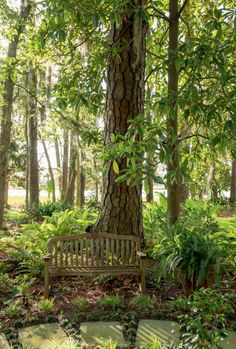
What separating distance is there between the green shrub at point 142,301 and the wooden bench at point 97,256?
0.21 meters

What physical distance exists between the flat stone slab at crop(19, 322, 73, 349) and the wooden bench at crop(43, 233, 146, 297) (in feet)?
1.90

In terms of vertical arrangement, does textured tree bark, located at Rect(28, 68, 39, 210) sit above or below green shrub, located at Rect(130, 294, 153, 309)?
above

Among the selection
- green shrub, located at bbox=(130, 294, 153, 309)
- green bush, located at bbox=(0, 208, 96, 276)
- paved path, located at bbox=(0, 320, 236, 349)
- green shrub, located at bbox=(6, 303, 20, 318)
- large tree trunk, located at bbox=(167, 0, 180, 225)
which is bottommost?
paved path, located at bbox=(0, 320, 236, 349)

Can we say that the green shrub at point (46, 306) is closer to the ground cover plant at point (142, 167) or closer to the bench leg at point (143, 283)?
the ground cover plant at point (142, 167)

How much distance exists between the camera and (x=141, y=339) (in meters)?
2.49

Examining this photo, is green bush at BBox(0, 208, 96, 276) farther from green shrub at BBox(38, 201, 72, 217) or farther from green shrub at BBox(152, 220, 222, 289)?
green shrub at BBox(38, 201, 72, 217)

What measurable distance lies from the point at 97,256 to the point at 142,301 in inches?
27.0

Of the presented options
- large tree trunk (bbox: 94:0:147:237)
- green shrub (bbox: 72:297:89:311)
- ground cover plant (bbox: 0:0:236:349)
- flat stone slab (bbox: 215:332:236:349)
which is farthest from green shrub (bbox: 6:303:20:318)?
flat stone slab (bbox: 215:332:236:349)

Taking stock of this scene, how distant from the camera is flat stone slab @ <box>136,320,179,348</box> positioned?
2457 mm

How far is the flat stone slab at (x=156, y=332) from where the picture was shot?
2.46 metres

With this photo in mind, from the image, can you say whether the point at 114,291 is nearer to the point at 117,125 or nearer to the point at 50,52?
the point at 117,125

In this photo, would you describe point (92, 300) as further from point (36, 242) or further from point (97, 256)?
point (36, 242)

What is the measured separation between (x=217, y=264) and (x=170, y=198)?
884mm

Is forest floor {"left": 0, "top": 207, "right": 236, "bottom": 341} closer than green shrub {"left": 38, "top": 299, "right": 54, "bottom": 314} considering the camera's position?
Yes
